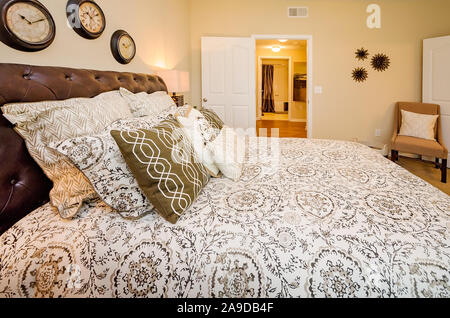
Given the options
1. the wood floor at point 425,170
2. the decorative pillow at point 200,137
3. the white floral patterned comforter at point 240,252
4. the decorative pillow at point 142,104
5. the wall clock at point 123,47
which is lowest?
the wood floor at point 425,170

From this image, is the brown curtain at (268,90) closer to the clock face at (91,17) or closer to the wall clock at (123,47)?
the wall clock at (123,47)

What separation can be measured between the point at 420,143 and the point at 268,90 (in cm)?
895

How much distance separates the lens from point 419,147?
333 centimetres

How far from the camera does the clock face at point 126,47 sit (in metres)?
2.15

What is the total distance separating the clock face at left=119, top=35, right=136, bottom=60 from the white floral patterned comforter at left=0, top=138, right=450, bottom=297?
161 centimetres

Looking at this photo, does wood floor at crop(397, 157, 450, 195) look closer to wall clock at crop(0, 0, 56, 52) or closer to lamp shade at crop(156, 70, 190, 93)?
lamp shade at crop(156, 70, 190, 93)

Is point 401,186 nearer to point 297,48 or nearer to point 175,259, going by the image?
point 175,259

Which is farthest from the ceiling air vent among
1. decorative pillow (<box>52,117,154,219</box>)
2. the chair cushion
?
decorative pillow (<box>52,117,154,219</box>)

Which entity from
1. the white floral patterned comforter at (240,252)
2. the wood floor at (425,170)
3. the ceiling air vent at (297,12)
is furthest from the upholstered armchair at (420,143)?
the white floral patterned comforter at (240,252)

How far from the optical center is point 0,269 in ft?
2.78

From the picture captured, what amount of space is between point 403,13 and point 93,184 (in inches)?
211

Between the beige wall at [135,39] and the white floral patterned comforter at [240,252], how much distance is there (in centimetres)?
100

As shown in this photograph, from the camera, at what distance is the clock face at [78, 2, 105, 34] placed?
169 cm
